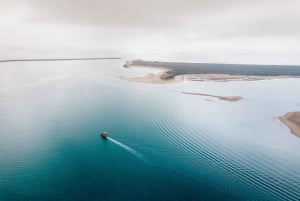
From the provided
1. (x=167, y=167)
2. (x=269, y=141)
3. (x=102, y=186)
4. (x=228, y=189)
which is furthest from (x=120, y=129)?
(x=269, y=141)

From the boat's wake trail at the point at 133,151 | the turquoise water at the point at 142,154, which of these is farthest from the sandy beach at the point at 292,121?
the boat's wake trail at the point at 133,151

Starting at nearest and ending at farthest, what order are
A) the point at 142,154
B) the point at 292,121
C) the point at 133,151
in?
the point at 142,154 < the point at 133,151 < the point at 292,121

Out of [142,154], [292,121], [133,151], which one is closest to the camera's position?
[142,154]

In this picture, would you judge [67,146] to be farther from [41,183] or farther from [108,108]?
[108,108]

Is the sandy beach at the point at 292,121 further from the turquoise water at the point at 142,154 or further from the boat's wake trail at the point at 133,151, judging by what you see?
the boat's wake trail at the point at 133,151

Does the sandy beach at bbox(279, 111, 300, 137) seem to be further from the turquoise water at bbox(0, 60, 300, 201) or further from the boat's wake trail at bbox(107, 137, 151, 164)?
the boat's wake trail at bbox(107, 137, 151, 164)

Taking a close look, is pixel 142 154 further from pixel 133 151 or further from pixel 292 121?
pixel 292 121

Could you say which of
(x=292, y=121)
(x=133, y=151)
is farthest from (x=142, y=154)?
(x=292, y=121)
